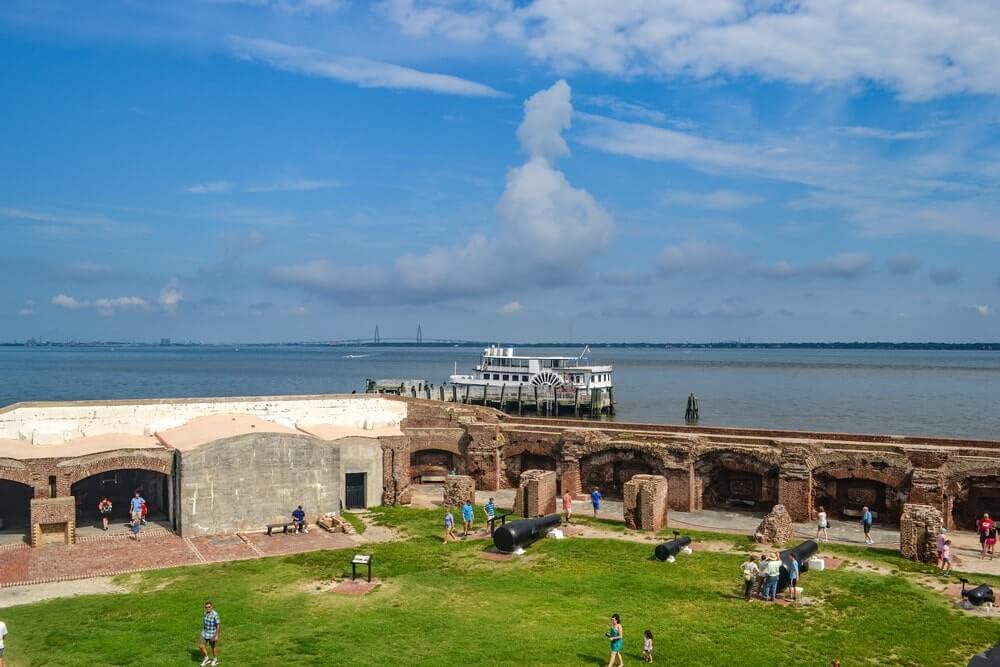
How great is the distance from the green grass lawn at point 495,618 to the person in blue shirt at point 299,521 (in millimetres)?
2918

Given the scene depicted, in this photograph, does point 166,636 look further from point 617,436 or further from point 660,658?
point 617,436

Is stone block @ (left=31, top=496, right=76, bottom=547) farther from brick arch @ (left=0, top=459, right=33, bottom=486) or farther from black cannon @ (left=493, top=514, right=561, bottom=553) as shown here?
black cannon @ (left=493, top=514, right=561, bottom=553)

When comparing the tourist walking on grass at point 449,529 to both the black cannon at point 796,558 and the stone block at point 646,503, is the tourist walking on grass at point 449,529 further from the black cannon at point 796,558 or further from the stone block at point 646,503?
the black cannon at point 796,558

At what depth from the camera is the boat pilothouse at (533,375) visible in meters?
66.3

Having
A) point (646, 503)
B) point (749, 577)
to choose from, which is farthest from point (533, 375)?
point (749, 577)

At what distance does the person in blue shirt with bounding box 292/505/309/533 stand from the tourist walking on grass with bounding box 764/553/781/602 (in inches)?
529

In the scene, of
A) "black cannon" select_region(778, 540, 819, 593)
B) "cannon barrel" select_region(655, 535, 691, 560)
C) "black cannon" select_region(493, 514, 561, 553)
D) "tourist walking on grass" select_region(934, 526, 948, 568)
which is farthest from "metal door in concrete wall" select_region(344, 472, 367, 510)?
"tourist walking on grass" select_region(934, 526, 948, 568)

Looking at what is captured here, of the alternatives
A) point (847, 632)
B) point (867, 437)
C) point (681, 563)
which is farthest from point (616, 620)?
point (867, 437)

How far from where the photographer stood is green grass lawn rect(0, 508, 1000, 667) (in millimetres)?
14312

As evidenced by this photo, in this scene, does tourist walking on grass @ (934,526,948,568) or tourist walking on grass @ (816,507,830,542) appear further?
tourist walking on grass @ (816,507,830,542)

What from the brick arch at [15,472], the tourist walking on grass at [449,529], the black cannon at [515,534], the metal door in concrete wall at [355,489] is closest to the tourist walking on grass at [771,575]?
the black cannon at [515,534]

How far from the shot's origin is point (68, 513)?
22000mm

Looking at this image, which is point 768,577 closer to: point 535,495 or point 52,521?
point 535,495

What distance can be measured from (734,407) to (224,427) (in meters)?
61.3
